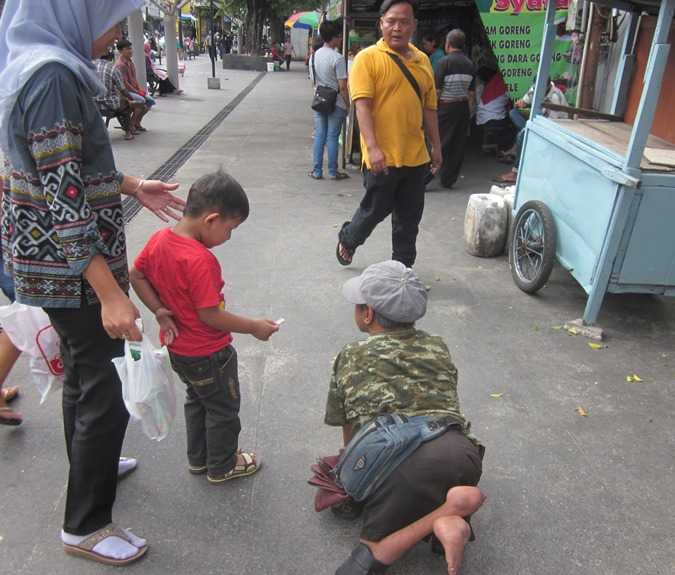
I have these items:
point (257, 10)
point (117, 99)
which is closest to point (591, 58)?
point (117, 99)

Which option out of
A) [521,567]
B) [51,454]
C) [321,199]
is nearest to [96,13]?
[51,454]

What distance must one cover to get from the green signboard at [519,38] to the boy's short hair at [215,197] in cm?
614

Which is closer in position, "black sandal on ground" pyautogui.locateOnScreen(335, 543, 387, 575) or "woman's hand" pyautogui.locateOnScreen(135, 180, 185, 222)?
"black sandal on ground" pyautogui.locateOnScreen(335, 543, 387, 575)

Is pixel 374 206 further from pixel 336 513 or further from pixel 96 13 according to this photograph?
pixel 96 13

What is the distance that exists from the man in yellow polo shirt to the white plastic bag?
2271 mm

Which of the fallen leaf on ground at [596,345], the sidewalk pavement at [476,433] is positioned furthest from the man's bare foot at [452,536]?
the fallen leaf on ground at [596,345]

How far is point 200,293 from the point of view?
1973 millimetres

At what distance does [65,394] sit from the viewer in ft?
6.42

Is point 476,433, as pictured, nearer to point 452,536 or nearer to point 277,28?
point 452,536

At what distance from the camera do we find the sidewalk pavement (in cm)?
215

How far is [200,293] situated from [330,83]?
5.92 m

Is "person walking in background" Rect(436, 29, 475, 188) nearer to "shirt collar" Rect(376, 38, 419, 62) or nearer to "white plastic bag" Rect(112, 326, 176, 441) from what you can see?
"shirt collar" Rect(376, 38, 419, 62)

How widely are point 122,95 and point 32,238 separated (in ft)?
29.4

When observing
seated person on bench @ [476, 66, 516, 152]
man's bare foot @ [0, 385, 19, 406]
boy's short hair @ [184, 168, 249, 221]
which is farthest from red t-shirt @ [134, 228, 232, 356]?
seated person on bench @ [476, 66, 516, 152]
